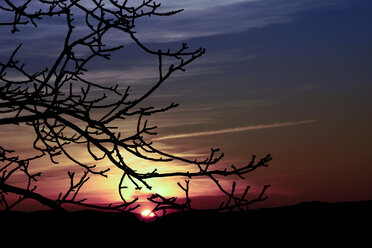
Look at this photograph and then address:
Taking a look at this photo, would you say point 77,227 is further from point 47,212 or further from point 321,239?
point 321,239

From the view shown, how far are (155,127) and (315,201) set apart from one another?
1.74 metres

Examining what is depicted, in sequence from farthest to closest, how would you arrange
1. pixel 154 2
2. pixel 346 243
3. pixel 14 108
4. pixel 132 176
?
pixel 154 2
pixel 14 108
pixel 132 176
pixel 346 243

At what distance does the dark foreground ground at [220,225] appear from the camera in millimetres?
5453

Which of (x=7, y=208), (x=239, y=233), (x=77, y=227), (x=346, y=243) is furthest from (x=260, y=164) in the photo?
(x=7, y=208)

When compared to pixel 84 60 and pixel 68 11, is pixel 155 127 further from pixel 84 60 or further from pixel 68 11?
pixel 68 11

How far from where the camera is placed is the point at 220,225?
5.55 metres

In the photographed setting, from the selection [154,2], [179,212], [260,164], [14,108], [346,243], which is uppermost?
[154,2]

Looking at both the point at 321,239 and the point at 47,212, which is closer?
the point at 321,239

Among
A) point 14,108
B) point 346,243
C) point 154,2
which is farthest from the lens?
point 154,2

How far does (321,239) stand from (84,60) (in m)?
2.81

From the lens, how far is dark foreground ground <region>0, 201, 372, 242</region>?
17.9ft

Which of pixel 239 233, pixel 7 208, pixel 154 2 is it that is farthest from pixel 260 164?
pixel 7 208

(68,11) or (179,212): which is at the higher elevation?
(68,11)

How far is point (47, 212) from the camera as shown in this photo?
5871 millimetres
